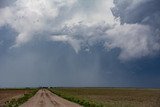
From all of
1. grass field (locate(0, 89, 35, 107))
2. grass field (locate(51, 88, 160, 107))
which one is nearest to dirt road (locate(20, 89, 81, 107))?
grass field (locate(0, 89, 35, 107))

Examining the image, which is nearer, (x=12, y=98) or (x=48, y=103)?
(x=48, y=103)

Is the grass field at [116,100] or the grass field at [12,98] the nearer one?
the grass field at [116,100]

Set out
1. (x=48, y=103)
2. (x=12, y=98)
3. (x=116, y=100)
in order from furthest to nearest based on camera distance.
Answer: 1. (x=12, y=98)
2. (x=116, y=100)
3. (x=48, y=103)

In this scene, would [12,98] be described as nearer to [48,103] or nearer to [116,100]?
[116,100]

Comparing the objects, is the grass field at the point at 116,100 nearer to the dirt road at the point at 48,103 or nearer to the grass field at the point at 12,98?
the dirt road at the point at 48,103

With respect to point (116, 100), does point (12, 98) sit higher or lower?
higher

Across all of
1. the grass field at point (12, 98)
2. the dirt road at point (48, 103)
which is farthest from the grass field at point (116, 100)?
the grass field at point (12, 98)

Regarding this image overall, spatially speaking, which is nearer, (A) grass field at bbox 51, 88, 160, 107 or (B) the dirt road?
(B) the dirt road

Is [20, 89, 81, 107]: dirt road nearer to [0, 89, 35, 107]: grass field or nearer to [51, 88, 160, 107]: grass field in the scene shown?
[0, 89, 35, 107]: grass field

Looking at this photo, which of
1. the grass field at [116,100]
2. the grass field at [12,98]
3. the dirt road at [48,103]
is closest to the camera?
the dirt road at [48,103]

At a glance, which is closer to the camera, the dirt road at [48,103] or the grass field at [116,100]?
the dirt road at [48,103]

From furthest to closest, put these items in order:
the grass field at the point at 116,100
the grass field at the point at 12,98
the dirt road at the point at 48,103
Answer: the grass field at the point at 12,98, the grass field at the point at 116,100, the dirt road at the point at 48,103

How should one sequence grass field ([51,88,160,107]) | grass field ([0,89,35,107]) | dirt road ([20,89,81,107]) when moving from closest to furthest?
dirt road ([20,89,81,107]) → grass field ([51,88,160,107]) → grass field ([0,89,35,107])

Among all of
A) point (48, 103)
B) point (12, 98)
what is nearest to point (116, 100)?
point (48, 103)
